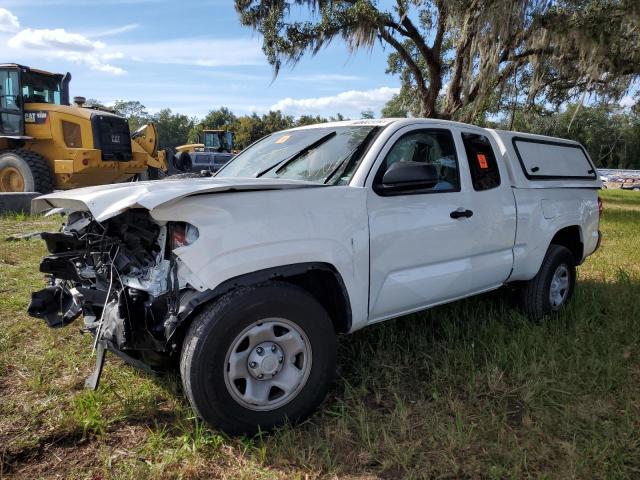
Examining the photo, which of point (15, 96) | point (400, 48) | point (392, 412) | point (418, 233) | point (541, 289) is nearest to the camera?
point (392, 412)

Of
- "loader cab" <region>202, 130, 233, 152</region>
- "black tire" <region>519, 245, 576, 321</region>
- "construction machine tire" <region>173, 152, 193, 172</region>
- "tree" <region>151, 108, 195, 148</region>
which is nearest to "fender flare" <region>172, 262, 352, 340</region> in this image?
"black tire" <region>519, 245, 576, 321</region>

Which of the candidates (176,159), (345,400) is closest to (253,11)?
(176,159)

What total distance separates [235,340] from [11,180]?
1132 cm

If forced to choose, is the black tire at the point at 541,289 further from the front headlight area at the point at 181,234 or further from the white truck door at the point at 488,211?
the front headlight area at the point at 181,234

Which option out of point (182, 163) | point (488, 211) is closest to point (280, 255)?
point (488, 211)

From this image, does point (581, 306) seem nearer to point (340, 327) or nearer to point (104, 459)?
point (340, 327)

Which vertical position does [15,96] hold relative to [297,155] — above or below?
above

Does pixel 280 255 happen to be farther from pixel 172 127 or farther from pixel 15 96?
pixel 172 127

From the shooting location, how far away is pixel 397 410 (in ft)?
10.3

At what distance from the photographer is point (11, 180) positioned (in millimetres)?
11609

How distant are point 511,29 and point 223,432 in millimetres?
12263

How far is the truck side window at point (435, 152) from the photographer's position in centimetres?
377

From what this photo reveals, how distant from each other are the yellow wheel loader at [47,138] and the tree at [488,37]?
538 centimetres

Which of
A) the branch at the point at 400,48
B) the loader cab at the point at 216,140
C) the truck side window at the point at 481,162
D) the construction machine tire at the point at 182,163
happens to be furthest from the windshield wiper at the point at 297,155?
the loader cab at the point at 216,140
